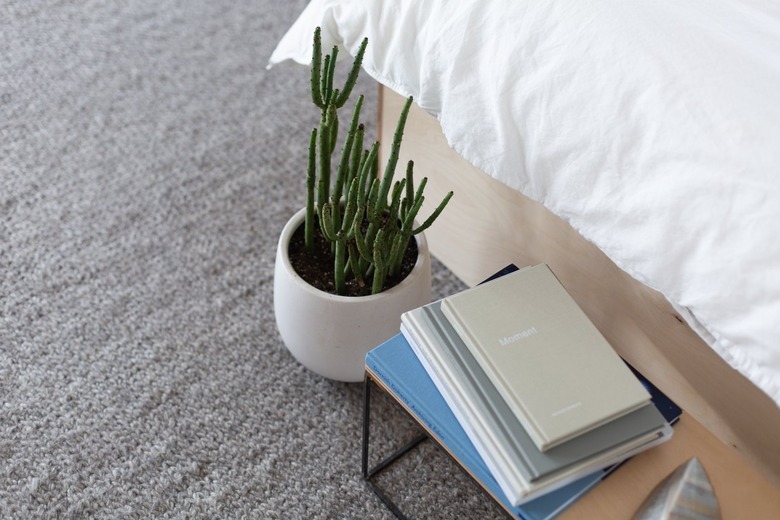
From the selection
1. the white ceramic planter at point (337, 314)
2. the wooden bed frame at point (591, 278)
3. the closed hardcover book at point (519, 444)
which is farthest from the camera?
the white ceramic planter at point (337, 314)

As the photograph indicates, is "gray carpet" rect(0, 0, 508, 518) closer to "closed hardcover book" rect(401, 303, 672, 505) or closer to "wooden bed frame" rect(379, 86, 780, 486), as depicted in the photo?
"wooden bed frame" rect(379, 86, 780, 486)

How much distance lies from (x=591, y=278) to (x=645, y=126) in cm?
29

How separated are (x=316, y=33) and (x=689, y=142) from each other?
18.3 inches

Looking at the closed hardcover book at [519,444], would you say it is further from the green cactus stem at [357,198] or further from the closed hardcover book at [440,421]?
the green cactus stem at [357,198]

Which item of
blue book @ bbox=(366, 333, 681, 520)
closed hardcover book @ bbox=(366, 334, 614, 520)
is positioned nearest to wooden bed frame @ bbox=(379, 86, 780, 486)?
blue book @ bbox=(366, 333, 681, 520)

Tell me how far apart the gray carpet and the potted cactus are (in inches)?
5.6

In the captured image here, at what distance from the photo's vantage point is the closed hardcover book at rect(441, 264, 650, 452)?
838 mm

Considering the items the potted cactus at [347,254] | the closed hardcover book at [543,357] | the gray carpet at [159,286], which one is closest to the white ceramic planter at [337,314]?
the potted cactus at [347,254]

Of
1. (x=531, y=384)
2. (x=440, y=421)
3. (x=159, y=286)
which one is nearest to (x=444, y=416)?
(x=440, y=421)

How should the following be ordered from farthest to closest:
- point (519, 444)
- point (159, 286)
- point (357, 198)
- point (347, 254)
→ point (159, 286), point (347, 254), point (357, 198), point (519, 444)

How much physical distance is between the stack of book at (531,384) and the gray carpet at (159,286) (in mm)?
349

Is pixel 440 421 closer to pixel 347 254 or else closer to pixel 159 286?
pixel 347 254

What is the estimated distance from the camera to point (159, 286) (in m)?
1.40

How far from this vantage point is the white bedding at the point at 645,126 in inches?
32.5
